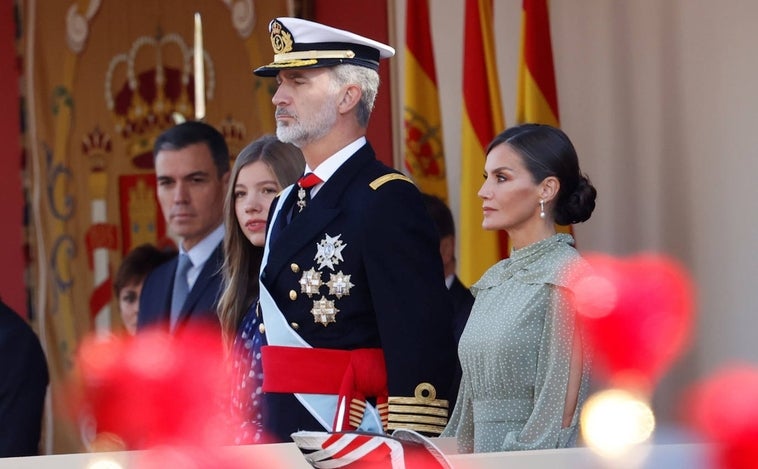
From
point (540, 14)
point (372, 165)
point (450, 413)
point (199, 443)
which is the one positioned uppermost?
point (540, 14)

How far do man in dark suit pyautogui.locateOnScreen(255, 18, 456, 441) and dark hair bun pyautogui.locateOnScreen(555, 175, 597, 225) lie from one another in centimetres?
26

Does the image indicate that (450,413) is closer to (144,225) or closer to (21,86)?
(144,225)

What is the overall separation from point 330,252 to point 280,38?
18.8 inches

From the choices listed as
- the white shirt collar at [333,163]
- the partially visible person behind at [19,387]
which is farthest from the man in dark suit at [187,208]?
the white shirt collar at [333,163]

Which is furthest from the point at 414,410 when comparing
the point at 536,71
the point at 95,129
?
the point at 95,129

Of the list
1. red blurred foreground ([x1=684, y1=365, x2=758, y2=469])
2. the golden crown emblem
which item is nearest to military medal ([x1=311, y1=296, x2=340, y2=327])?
red blurred foreground ([x1=684, y1=365, x2=758, y2=469])

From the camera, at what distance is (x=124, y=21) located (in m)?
5.88

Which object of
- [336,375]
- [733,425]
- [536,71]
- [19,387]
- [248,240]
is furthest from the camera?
[536,71]

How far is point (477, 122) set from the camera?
435 cm

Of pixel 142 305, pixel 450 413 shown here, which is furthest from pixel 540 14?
pixel 450 413

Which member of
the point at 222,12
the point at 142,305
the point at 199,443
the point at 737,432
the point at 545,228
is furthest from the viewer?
the point at 222,12

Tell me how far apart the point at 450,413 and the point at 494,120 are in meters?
1.75

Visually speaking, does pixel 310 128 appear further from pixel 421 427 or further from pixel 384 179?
pixel 421 427

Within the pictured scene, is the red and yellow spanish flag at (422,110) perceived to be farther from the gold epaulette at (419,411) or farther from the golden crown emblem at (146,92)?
the gold epaulette at (419,411)
